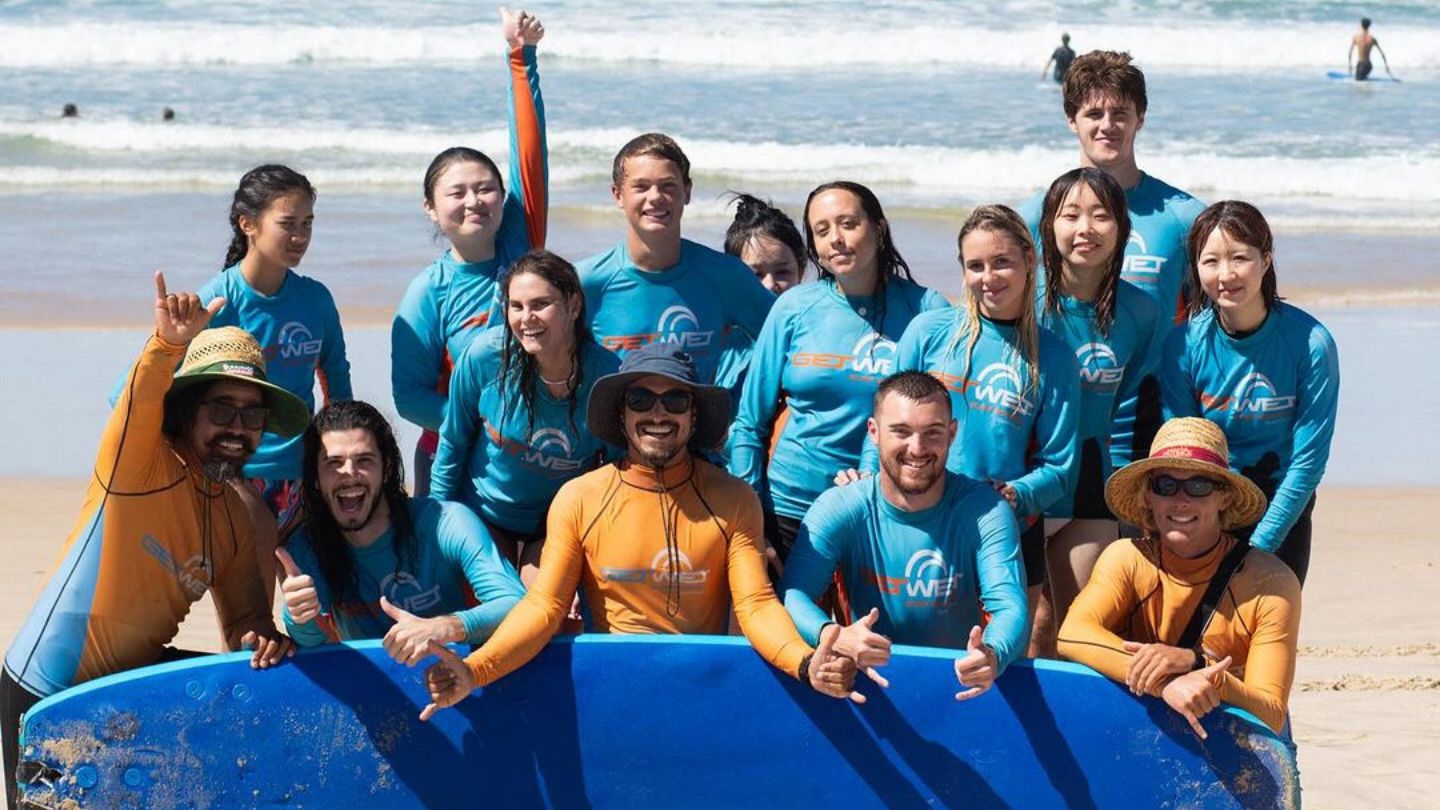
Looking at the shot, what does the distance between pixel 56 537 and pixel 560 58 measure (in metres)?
20.6

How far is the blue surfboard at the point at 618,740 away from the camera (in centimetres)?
468

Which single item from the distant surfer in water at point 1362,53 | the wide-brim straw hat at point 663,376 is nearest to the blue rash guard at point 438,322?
the wide-brim straw hat at point 663,376

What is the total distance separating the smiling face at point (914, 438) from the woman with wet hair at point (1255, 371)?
869 millimetres

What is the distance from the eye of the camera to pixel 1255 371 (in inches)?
206

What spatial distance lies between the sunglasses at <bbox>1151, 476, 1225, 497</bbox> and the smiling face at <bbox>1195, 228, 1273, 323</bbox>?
2.29 feet

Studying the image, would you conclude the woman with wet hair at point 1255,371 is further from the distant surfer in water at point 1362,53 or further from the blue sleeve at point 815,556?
the distant surfer in water at point 1362,53

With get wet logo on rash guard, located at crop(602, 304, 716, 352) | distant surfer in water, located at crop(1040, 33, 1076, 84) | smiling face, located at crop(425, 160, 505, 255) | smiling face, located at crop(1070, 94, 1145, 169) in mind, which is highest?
distant surfer in water, located at crop(1040, 33, 1076, 84)

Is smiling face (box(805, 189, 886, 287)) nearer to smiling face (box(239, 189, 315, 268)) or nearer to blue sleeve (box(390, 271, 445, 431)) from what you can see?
blue sleeve (box(390, 271, 445, 431))

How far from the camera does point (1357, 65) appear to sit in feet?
86.8

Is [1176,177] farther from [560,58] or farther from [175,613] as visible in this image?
[175,613]

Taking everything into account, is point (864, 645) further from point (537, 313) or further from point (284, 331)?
point (284, 331)

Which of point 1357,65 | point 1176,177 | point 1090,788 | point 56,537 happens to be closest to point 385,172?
point 1176,177

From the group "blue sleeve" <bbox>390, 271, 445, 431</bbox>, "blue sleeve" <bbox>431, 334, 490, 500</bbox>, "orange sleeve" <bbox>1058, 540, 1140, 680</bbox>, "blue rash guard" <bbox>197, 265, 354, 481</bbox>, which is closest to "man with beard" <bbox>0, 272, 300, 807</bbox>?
"blue sleeve" <bbox>431, 334, 490, 500</bbox>

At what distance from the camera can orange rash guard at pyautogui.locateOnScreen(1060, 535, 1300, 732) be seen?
4625 mm
